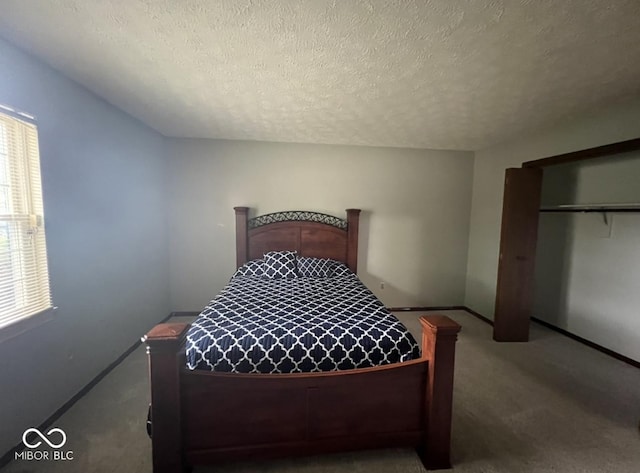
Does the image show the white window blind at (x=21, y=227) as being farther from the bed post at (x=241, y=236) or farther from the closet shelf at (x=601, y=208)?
the closet shelf at (x=601, y=208)

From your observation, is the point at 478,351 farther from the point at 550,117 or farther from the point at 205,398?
the point at 205,398

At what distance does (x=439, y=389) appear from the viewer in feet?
4.79

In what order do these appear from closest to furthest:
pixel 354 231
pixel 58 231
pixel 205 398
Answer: pixel 205 398 < pixel 58 231 < pixel 354 231

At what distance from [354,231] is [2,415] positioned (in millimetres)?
3244

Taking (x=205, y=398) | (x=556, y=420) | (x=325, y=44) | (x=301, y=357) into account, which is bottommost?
(x=556, y=420)

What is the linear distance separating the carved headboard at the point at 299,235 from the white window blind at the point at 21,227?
6.34 ft

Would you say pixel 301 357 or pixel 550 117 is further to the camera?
pixel 550 117

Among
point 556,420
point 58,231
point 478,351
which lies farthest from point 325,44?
point 478,351

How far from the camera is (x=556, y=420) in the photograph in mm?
1876

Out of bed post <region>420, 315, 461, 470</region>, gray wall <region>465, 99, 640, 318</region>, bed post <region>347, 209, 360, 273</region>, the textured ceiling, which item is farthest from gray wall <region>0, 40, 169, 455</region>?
gray wall <region>465, 99, 640, 318</region>

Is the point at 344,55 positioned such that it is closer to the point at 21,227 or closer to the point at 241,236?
the point at 21,227

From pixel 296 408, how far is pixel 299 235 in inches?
92.6

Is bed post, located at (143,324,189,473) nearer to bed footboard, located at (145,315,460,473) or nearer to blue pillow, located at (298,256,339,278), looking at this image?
bed footboard, located at (145,315,460,473)

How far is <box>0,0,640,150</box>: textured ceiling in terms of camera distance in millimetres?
1239
